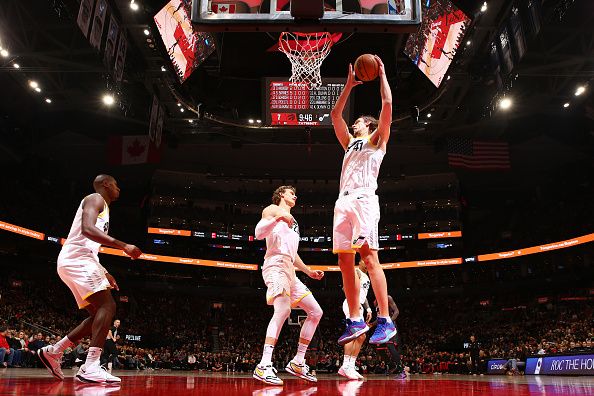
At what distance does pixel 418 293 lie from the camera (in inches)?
1332

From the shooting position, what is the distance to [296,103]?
1413 cm

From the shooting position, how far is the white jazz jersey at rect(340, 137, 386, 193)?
512 centimetres

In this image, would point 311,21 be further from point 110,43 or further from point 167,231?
point 167,231

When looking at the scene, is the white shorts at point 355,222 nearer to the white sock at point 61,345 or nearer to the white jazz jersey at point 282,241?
the white jazz jersey at point 282,241

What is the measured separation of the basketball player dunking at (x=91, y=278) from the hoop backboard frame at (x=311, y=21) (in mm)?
2807

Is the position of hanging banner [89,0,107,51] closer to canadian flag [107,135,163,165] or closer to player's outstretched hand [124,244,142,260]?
canadian flag [107,135,163,165]

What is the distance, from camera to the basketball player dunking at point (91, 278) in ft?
14.9

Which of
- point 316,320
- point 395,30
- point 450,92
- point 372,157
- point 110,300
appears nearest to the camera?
point 110,300

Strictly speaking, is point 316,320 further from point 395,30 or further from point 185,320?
point 185,320

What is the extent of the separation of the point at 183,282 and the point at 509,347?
20666 mm

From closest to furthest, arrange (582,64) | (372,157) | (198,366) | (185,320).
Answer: (372,157)
(582,64)
(198,366)
(185,320)

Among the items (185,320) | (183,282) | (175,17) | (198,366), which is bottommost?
(198,366)

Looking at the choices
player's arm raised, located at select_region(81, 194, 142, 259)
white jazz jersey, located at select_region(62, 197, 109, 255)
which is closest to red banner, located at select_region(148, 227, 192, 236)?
white jazz jersey, located at select_region(62, 197, 109, 255)

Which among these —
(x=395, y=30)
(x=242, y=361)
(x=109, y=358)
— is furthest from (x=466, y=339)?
(x=395, y=30)
